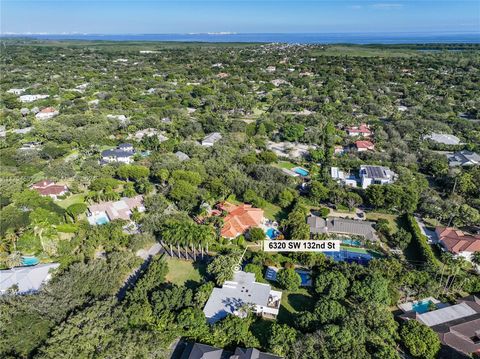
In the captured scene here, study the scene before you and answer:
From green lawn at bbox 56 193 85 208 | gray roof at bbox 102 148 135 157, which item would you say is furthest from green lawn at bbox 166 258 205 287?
gray roof at bbox 102 148 135 157

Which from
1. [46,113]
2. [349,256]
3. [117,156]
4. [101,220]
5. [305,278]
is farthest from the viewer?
[46,113]

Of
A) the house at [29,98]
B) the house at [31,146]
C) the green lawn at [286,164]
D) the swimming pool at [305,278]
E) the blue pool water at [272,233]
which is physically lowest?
the swimming pool at [305,278]

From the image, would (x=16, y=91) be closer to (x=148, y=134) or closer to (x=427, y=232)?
(x=148, y=134)

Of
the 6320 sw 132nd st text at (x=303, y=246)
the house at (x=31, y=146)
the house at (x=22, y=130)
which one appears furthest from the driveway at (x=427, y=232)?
the house at (x=22, y=130)

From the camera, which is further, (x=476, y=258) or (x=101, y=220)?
(x=101, y=220)

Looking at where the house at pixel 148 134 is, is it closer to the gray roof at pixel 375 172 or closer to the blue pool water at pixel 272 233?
the blue pool water at pixel 272 233

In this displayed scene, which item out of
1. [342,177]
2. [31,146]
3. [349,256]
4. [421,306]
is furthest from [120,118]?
[421,306]

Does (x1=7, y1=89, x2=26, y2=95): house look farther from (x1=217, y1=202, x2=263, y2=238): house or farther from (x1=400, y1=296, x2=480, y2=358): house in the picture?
(x1=400, y1=296, x2=480, y2=358): house
